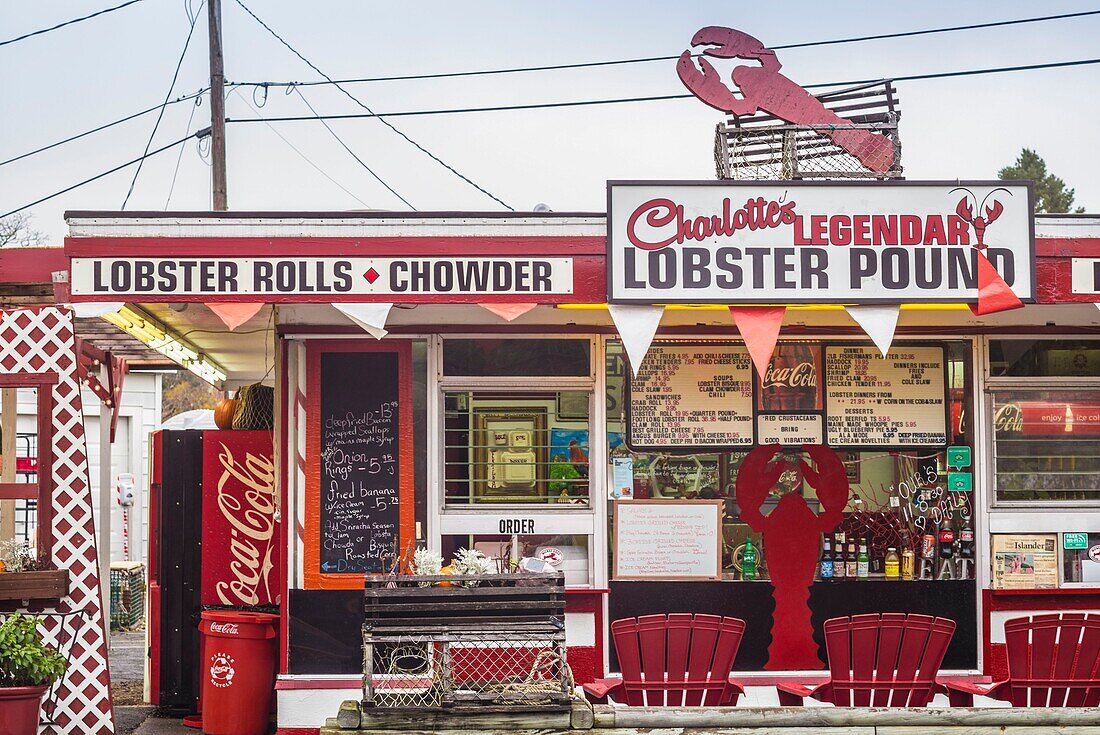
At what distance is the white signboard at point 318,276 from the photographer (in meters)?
8.42

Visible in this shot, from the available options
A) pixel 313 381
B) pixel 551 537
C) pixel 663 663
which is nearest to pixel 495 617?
pixel 663 663

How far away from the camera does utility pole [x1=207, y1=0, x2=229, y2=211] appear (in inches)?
893

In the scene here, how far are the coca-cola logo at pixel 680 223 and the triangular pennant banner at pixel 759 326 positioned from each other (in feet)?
1.76

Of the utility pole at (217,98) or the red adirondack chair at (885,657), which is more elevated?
the utility pole at (217,98)

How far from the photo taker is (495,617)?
7.46 meters

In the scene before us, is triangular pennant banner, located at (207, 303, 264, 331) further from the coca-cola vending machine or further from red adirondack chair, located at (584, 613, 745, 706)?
red adirondack chair, located at (584, 613, 745, 706)

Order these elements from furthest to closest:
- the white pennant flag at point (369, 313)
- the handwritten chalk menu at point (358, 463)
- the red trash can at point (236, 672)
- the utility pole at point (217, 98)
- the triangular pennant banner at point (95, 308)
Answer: the utility pole at point (217, 98), the red trash can at point (236, 672), the handwritten chalk menu at point (358, 463), the white pennant flag at point (369, 313), the triangular pennant banner at point (95, 308)

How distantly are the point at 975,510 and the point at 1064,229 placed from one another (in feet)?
7.45

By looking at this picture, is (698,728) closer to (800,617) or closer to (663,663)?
(663,663)

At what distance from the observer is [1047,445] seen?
9898 millimetres

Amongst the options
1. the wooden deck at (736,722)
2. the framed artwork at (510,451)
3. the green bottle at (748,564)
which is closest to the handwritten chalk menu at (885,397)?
the green bottle at (748,564)

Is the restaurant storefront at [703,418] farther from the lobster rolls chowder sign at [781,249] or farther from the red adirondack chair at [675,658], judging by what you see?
the red adirondack chair at [675,658]

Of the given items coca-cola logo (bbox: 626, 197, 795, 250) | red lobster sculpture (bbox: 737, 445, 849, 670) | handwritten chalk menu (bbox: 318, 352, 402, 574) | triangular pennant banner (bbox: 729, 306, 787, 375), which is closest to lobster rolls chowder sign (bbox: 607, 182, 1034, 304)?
coca-cola logo (bbox: 626, 197, 795, 250)

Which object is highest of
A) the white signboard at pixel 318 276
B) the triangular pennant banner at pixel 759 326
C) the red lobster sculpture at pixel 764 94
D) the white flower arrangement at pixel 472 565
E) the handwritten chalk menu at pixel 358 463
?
the red lobster sculpture at pixel 764 94
